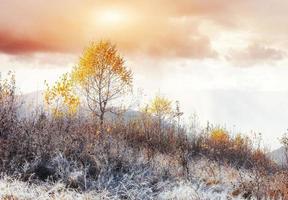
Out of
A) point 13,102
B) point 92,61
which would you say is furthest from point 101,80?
point 13,102

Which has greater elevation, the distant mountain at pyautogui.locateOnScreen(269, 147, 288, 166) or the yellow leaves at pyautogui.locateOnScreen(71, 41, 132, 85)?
the yellow leaves at pyautogui.locateOnScreen(71, 41, 132, 85)

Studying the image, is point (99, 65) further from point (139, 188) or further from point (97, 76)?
point (139, 188)

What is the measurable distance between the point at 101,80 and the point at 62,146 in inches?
948

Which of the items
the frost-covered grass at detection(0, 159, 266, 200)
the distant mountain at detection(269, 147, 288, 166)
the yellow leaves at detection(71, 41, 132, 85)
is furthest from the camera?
the yellow leaves at detection(71, 41, 132, 85)

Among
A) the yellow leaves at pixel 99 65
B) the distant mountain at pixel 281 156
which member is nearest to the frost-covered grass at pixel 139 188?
the distant mountain at pixel 281 156

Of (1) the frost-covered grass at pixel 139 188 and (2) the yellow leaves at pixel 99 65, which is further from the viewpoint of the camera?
(2) the yellow leaves at pixel 99 65

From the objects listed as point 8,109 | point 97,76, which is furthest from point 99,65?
point 8,109

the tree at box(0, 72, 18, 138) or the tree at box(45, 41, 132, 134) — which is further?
the tree at box(45, 41, 132, 134)

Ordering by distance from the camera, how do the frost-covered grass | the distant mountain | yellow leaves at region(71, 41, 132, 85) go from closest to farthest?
the frost-covered grass
the distant mountain
yellow leaves at region(71, 41, 132, 85)

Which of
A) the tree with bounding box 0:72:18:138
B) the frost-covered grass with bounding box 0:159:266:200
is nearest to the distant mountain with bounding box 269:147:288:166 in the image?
the frost-covered grass with bounding box 0:159:266:200

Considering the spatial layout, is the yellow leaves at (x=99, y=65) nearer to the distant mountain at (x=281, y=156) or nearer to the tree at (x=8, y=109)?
the distant mountain at (x=281, y=156)

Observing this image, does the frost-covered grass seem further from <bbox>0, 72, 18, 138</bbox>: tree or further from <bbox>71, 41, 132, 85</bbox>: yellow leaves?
<bbox>71, 41, 132, 85</bbox>: yellow leaves

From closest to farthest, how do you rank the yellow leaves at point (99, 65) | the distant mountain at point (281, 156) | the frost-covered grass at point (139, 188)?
the frost-covered grass at point (139, 188)
the distant mountain at point (281, 156)
the yellow leaves at point (99, 65)

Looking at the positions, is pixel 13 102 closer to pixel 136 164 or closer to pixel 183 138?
pixel 136 164
